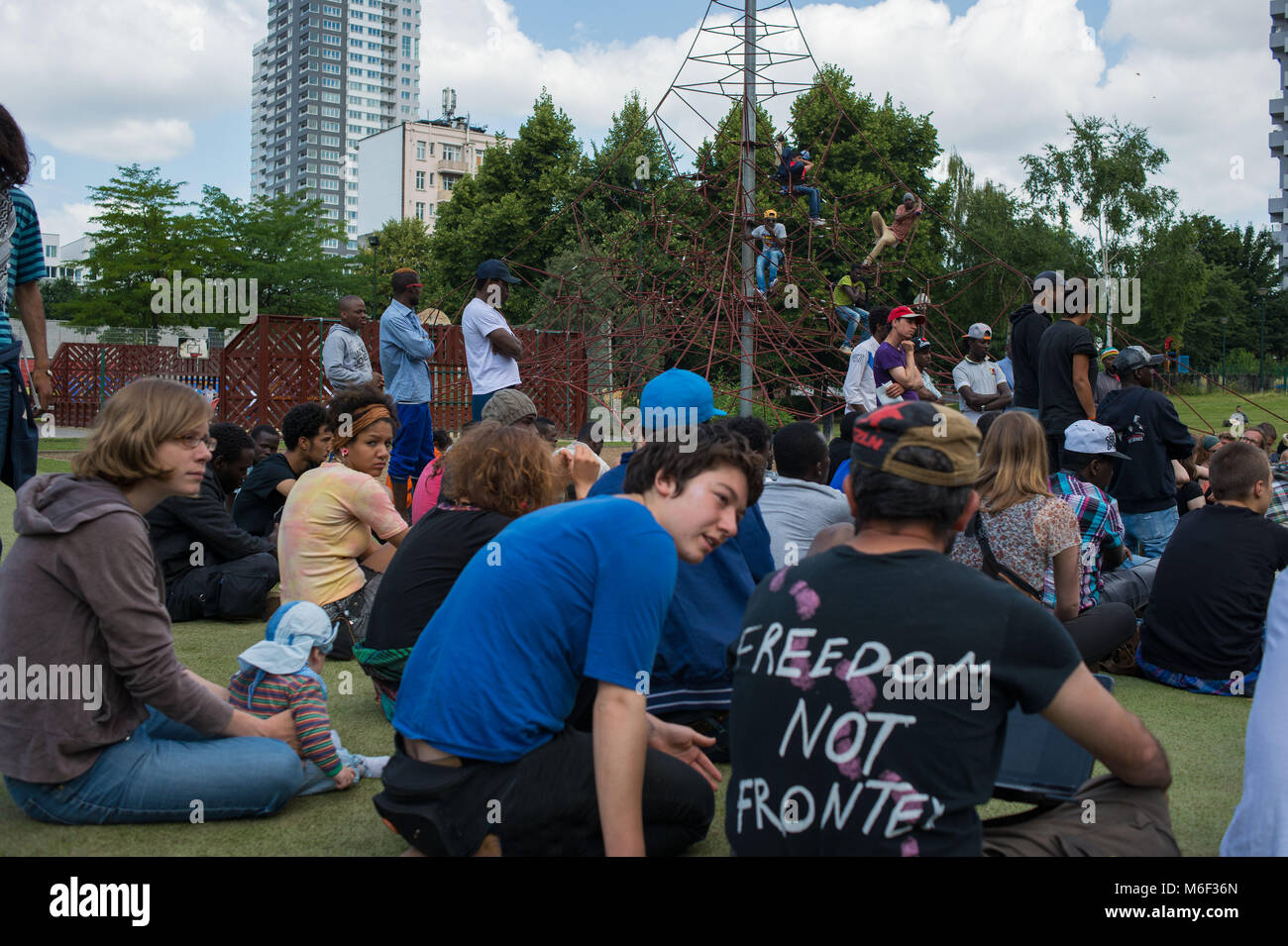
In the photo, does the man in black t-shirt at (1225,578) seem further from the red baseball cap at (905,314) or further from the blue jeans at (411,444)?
the blue jeans at (411,444)

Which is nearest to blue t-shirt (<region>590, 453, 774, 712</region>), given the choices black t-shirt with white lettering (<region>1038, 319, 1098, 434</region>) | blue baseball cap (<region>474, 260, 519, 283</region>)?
black t-shirt with white lettering (<region>1038, 319, 1098, 434</region>)

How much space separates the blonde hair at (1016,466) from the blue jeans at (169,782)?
2.86 metres

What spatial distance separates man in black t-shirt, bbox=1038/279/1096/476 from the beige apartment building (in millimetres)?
82365

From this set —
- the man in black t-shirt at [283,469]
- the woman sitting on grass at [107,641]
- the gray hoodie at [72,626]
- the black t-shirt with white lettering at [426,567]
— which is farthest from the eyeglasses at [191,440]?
the man in black t-shirt at [283,469]

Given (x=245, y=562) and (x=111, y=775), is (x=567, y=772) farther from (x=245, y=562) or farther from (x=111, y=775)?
(x=245, y=562)

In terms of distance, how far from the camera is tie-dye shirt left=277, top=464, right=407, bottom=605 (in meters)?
4.05

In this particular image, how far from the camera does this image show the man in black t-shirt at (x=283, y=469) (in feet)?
18.4

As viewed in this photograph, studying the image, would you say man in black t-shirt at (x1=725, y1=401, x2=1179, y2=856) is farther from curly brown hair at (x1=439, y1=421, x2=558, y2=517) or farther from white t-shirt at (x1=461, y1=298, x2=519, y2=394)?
white t-shirt at (x1=461, y1=298, x2=519, y2=394)

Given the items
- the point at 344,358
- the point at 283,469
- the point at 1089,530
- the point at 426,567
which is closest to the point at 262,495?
the point at 283,469

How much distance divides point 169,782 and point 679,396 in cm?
210

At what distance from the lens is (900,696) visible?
166cm

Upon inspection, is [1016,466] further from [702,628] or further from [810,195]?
[810,195]
